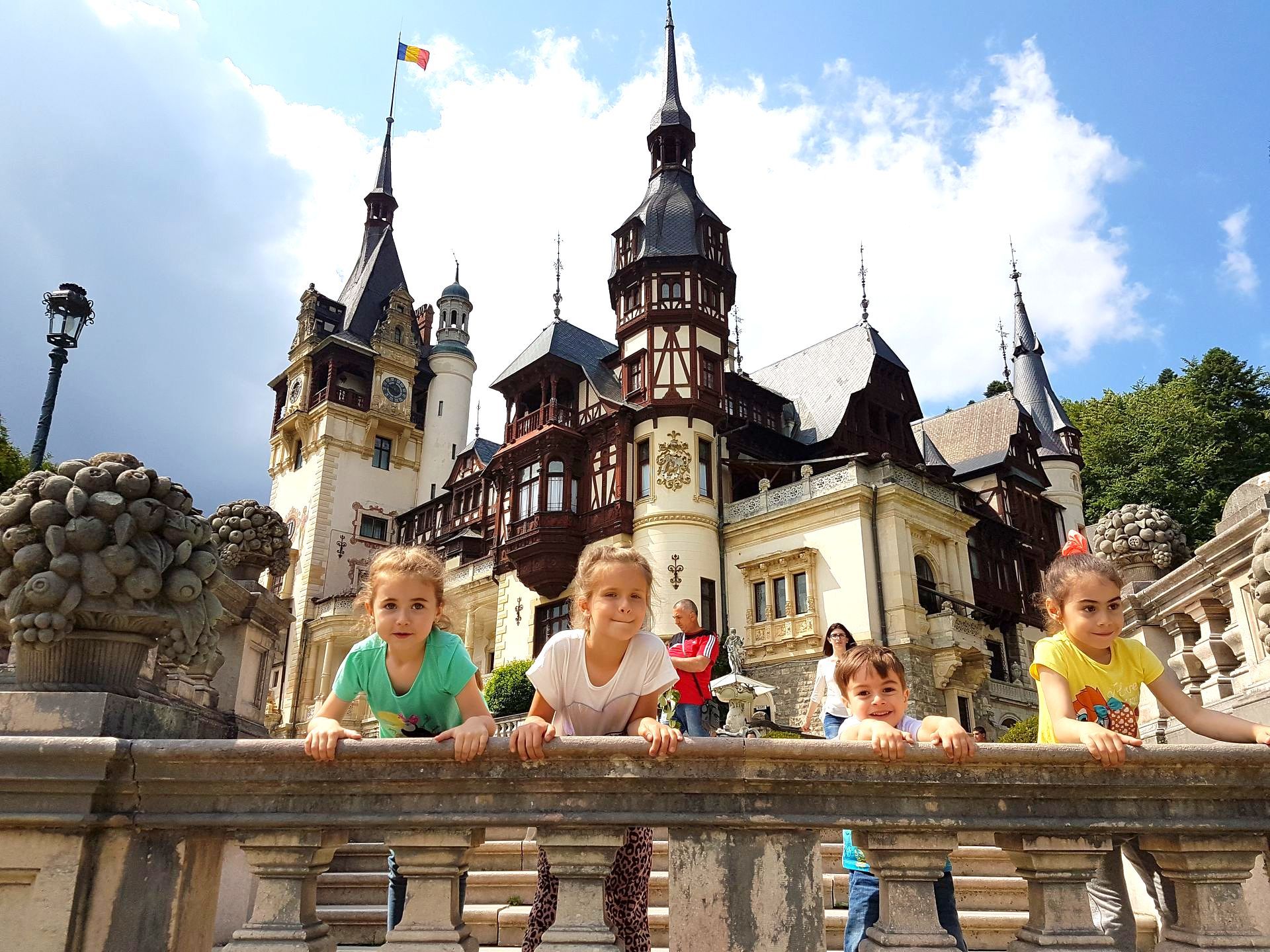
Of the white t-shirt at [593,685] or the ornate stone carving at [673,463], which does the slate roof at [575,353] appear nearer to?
the ornate stone carving at [673,463]

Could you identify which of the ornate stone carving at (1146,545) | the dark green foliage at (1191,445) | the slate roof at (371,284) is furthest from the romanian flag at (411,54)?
the ornate stone carving at (1146,545)

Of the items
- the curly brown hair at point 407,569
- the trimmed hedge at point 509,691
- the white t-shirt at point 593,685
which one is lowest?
the white t-shirt at point 593,685

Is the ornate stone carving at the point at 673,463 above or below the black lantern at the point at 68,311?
above

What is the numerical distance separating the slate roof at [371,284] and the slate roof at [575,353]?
21022 mm

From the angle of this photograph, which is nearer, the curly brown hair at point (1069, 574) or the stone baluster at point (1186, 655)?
the curly brown hair at point (1069, 574)

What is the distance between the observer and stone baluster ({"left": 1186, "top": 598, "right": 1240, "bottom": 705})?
6727mm

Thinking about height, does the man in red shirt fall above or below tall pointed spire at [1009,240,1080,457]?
below

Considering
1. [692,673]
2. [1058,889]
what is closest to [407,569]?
[1058,889]

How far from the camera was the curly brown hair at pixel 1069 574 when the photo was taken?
3.56 m

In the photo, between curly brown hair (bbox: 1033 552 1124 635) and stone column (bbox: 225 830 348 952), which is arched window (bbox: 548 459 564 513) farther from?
stone column (bbox: 225 830 348 952)

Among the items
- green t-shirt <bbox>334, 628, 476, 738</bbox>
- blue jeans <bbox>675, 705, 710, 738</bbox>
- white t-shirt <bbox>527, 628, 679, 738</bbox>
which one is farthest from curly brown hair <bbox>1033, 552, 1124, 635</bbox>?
blue jeans <bbox>675, 705, 710, 738</bbox>

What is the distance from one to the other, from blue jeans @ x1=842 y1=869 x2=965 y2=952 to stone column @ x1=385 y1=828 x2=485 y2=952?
4.79 ft

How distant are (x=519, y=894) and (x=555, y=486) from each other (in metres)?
27.7

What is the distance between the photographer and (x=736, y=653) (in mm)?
26609
